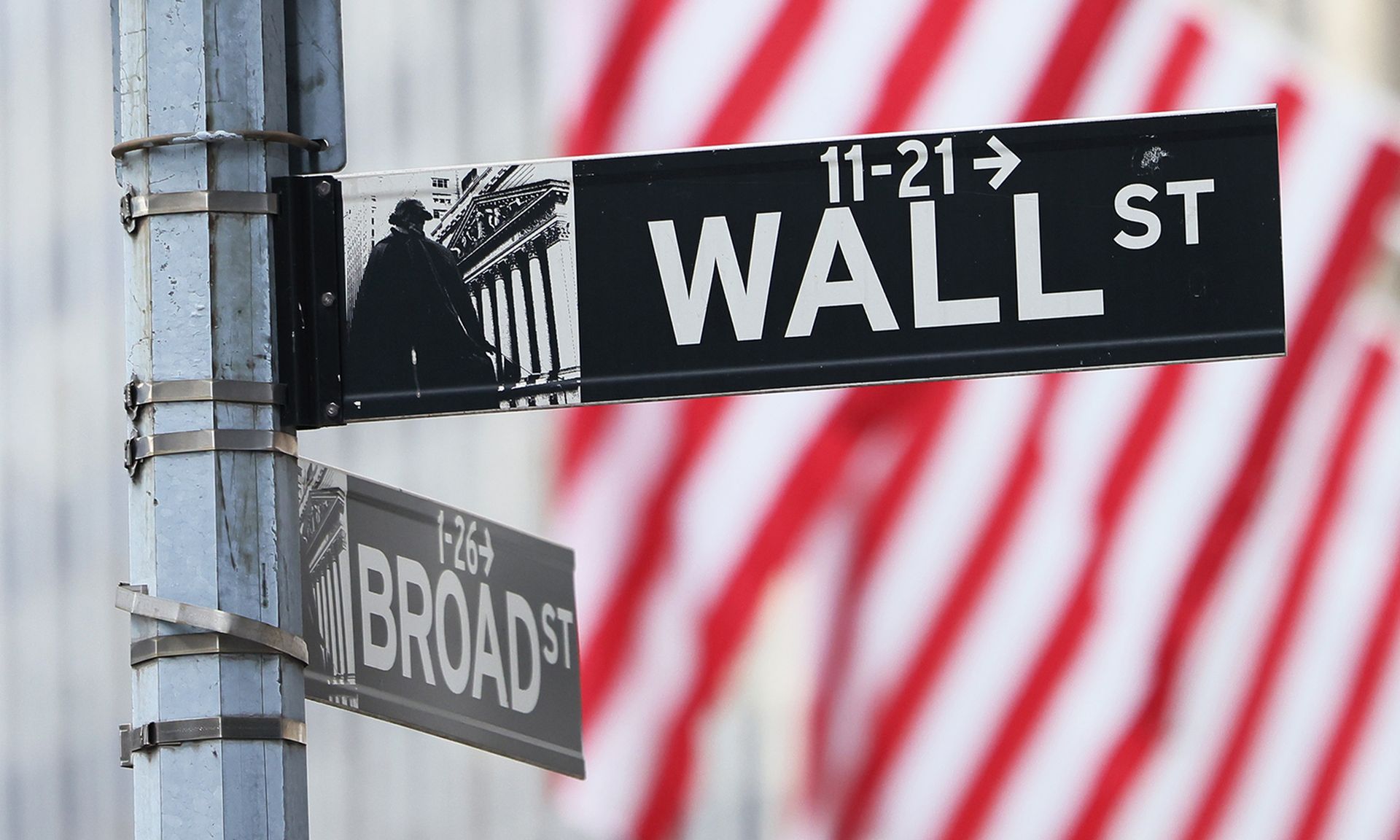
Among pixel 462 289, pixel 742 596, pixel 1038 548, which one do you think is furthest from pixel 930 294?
pixel 1038 548

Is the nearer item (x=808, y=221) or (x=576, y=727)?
(x=808, y=221)

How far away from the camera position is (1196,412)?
16.7 feet

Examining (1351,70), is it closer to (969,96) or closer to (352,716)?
(969,96)

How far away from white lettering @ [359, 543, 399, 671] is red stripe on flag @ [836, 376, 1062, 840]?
308cm

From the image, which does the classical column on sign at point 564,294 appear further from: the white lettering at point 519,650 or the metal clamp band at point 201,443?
the white lettering at point 519,650

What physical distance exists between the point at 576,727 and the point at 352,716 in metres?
2.78

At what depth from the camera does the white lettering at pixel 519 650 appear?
7.42 ft

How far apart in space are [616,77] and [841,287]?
11.5 feet

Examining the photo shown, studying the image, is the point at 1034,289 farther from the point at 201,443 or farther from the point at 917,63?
the point at 917,63

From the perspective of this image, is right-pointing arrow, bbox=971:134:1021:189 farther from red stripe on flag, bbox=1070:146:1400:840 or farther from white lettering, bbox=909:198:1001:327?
red stripe on flag, bbox=1070:146:1400:840

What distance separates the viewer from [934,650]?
199 inches

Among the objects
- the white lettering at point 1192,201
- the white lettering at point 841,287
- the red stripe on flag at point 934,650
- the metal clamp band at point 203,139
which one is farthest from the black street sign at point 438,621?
the red stripe on flag at point 934,650

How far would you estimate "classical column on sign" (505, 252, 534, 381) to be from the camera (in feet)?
6.31

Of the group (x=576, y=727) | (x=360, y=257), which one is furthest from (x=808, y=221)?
(x=576, y=727)
